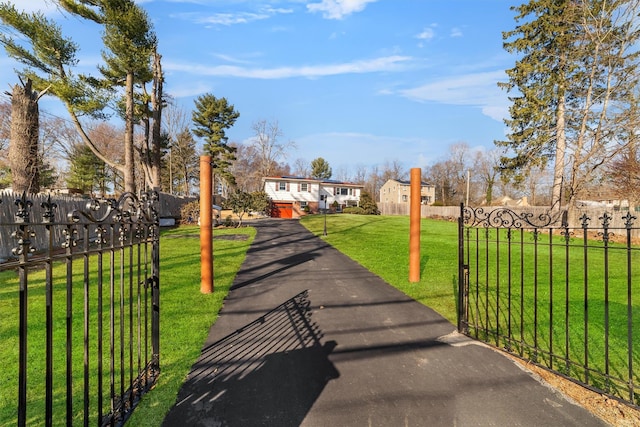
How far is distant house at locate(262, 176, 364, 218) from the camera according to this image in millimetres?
42344

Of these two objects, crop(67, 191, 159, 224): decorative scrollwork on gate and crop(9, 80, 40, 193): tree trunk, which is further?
crop(9, 80, 40, 193): tree trunk

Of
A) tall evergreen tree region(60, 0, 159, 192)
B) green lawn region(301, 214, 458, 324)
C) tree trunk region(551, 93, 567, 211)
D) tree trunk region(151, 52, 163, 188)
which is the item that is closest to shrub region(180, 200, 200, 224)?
tree trunk region(151, 52, 163, 188)

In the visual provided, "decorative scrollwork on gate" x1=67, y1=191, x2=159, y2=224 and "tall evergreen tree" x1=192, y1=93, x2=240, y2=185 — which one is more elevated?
"tall evergreen tree" x1=192, y1=93, x2=240, y2=185

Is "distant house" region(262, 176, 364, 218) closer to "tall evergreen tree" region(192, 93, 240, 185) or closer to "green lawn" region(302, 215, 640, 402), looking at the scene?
"tall evergreen tree" region(192, 93, 240, 185)

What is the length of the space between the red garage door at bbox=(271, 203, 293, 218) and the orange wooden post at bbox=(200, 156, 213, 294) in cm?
3534

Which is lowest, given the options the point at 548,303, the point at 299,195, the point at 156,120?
the point at 548,303

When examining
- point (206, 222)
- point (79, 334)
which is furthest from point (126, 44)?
point (79, 334)

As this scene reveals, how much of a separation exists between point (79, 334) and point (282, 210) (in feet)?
125

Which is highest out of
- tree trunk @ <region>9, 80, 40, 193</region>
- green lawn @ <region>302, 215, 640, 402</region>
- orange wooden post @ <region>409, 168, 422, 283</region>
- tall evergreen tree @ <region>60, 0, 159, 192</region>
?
tall evergreen tree @ <region>60, 0, 159, 192</region>

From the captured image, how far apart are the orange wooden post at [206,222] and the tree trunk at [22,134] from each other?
9.33 m

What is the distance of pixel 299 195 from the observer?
148 ft

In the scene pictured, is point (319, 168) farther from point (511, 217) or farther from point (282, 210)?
point (511, 217)

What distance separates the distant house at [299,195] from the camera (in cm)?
4234

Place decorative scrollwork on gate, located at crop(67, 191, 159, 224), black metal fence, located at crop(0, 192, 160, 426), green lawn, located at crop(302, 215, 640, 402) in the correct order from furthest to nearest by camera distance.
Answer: green lawn, located at crop(302, 215, 640, 402), decorative scrollwork on gate, located at crop(67, 191, 159, 224), black metal fence, located at crop(0, 192, 160, 426)
